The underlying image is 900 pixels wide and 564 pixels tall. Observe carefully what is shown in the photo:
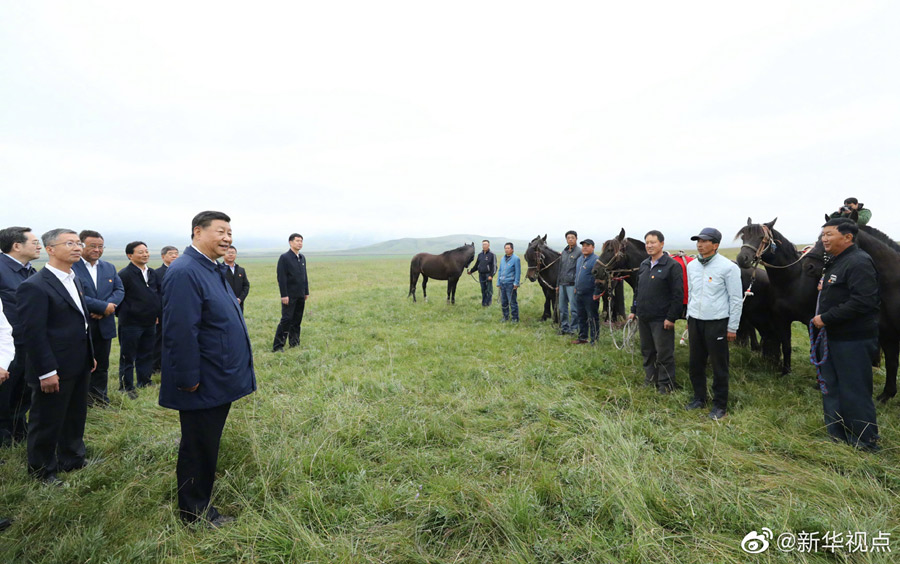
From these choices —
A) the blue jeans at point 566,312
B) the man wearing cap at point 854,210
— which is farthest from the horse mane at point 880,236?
the blue jeans at point 566,312

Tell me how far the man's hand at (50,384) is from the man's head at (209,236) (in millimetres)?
1987

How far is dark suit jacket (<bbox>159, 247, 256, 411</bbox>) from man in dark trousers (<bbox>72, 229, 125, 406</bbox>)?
333 centimetres

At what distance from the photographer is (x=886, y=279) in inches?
183

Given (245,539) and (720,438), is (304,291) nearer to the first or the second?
(245,539)

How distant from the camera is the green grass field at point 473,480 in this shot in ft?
8.34

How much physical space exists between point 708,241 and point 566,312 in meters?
4.79

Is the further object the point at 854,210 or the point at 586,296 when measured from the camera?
the point at 586,296

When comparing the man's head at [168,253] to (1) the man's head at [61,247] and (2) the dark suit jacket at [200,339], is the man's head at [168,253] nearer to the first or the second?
(1) the man's head at [61,247]

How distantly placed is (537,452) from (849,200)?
290 inches

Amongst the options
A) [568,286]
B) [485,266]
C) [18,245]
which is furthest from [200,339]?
[485,266]

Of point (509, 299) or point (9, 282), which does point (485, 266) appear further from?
point (9, 282)

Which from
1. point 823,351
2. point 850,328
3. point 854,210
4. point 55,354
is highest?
point 854,210

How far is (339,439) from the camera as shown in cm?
399

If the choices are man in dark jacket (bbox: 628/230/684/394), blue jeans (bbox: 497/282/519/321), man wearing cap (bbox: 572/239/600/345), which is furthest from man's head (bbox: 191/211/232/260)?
blue jeans (bbox: 497/282/519/321)
